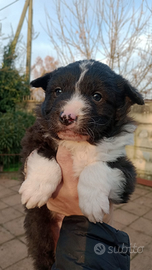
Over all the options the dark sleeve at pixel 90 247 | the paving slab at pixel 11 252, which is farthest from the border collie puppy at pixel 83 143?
the paving slab at pixel 11 252

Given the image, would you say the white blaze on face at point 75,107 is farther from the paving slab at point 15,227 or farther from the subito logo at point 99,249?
the paving slab at point 15,227

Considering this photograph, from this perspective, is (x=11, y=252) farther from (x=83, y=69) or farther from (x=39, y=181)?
(x=83, y=69)

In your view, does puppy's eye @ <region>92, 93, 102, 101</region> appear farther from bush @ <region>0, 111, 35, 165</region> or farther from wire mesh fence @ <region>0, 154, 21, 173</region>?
wire mesh fence @ <region>0, 154, 21, 173</region>

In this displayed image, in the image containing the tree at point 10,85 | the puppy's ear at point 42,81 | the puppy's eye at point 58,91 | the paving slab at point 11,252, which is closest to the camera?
the puppy's eye at point 58,91

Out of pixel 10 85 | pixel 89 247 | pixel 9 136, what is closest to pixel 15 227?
pixel 89 247

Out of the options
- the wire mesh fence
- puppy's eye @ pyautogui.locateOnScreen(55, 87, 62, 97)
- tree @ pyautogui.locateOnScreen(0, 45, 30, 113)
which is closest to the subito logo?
puppy's eye @ pyautogui.locateOnScreen(55, 87, 62, 97)

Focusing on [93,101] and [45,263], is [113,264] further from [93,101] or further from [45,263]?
[93,101]

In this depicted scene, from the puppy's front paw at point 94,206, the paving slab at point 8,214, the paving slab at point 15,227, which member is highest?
the puppy's front paw at point 94,206

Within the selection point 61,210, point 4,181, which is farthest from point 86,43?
point 61,210
